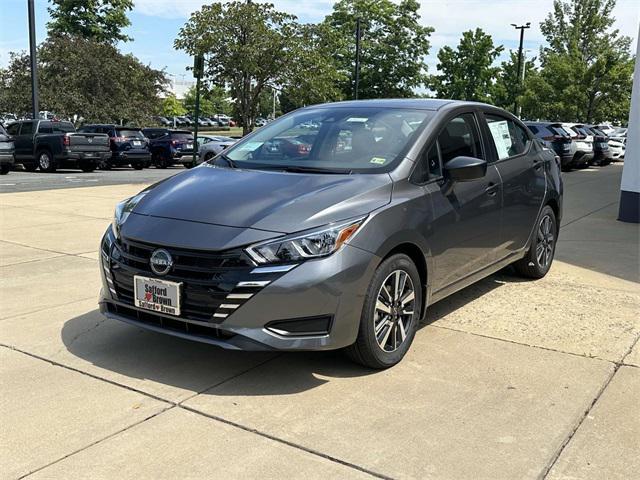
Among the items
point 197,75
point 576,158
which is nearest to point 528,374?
point 197,75

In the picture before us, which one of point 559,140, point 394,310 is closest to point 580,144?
point 559,140

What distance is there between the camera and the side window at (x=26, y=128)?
21.9 m

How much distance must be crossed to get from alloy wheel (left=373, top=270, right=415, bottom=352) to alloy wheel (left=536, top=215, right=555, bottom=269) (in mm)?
2548

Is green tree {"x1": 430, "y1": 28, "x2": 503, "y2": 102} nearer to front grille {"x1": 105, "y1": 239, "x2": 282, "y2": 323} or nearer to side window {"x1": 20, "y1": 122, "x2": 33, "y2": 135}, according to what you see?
side window {"x1": 20, "y1": 122, "x2": 33, "y2": 135}

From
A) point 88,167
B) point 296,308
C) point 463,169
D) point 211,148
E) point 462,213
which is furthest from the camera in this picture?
point 211,148

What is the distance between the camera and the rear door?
5398mm

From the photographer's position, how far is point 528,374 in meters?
4.01

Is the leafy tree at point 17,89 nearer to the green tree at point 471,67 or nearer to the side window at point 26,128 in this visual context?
the side window at point 26,128

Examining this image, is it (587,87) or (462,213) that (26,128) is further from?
(587,87)

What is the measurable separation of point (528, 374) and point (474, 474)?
129cm

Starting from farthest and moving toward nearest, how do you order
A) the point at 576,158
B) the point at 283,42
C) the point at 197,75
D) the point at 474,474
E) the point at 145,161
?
1. the point at 283,42
2. the point at 145,161
3. the point at 576,158
4. the point at 197,75
5. the point at 474,474

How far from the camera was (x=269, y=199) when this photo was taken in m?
3.88

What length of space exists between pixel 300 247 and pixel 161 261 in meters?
0.81

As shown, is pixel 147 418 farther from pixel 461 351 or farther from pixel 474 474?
pixel 461 351
